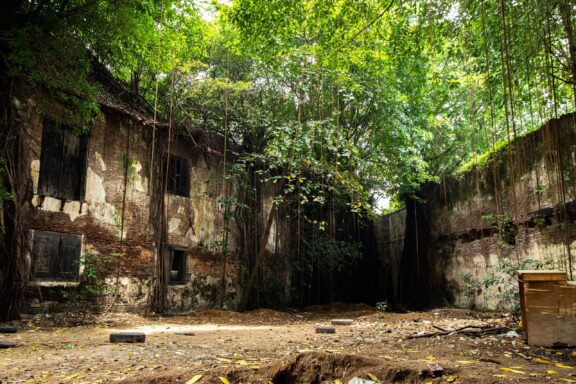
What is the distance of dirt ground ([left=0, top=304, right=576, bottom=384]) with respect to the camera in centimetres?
302

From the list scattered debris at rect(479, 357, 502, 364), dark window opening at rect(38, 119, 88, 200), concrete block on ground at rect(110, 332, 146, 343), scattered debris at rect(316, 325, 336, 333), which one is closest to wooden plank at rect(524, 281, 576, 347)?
scattered debris at rect(479, 357, 502, 364)

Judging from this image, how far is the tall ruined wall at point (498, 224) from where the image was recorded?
718 centimetres

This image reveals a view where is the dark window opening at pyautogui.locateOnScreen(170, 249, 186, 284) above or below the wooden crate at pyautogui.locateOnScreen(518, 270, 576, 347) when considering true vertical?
above

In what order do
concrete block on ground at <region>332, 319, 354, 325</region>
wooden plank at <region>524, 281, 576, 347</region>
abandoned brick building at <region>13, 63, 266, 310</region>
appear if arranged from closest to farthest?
wooden plank at <region>524, 281, 576, 347</region> → abandoned brick building at <region>13, 63, 266, 310</region> → concrete block on ground at <region>332, 319, 354, 325</region>

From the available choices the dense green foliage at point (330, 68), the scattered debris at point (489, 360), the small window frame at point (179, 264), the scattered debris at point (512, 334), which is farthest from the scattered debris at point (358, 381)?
the small window frame at point (179, 264)

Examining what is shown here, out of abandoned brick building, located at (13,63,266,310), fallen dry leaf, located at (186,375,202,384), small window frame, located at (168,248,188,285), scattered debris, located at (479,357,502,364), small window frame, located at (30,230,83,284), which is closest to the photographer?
fallen dry leaf, located at (186,375,202,384)

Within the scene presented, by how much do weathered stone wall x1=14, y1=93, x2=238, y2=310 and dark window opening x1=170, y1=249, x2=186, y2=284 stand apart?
131mm

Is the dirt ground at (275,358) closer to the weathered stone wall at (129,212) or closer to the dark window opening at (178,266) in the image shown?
the weathered stone wall at (129,212)

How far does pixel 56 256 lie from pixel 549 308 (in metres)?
7.20

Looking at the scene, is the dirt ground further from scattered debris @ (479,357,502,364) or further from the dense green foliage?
the dense green foliage

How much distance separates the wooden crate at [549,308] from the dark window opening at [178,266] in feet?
24.1

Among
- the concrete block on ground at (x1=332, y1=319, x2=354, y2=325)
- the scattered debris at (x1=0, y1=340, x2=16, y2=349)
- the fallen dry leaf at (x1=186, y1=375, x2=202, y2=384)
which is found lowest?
the concrete block on ground at (x1=332, y1=319, x2=354, y2=325)

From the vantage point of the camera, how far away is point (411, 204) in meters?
12.8

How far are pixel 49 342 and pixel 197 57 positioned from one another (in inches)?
312
